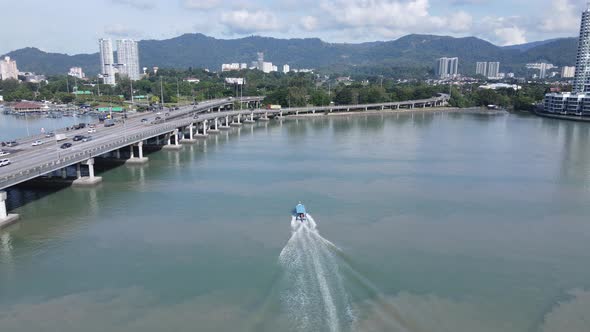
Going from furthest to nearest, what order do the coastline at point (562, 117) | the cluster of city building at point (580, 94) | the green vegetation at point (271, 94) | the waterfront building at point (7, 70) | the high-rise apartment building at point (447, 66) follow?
the high-rise apartment building at point (447, 66) < the waterfront building at point (7, 70) < the green vegetation at point (271, 94) < the cluster of city building at point (580, 94) < the coastline at point (562, 117)

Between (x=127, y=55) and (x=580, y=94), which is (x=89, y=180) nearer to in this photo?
(x=580, y=94)

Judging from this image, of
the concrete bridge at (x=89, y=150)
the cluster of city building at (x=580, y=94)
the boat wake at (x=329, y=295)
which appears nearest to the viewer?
the boat wake at (x=329, y=295)

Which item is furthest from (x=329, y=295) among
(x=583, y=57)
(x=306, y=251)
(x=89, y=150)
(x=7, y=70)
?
(x=7, y=70)

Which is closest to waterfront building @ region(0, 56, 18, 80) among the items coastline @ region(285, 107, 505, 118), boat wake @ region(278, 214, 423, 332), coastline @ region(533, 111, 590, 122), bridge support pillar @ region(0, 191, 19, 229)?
coastline @ region(285, 107, 505, 118)

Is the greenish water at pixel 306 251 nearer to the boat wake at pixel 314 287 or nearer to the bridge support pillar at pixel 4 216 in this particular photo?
the boat wake at pixel 314 287

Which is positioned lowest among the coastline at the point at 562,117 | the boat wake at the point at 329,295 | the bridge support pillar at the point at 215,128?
the boat wake at the point at 329,295

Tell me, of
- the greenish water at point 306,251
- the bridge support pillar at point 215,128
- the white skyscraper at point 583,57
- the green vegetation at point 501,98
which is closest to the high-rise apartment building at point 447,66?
the green vegetation at point 501,98

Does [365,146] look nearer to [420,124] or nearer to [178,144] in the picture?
[178,144]
